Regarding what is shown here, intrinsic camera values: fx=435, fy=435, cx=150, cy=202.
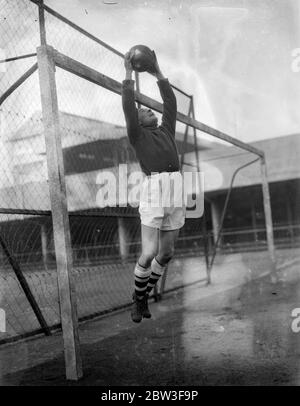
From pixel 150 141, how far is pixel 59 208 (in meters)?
0.85

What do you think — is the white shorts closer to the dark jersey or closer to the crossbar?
the dark jersey

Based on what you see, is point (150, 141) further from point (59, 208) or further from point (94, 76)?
point (59, 208)

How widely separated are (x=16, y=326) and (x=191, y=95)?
3942 mm

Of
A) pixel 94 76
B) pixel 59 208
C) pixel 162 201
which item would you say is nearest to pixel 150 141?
pixel 162 201

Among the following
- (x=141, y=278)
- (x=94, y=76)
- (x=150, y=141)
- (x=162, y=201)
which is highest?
(x=94, y=76)

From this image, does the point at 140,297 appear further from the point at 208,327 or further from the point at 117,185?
the point at 117,185

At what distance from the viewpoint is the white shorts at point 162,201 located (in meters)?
3.11

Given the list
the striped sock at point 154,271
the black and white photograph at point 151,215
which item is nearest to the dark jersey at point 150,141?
the black and white photograph at point 151,215

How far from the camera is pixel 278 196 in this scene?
20734 millimetres

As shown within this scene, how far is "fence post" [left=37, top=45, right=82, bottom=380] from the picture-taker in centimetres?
277

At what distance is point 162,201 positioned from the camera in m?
3.13

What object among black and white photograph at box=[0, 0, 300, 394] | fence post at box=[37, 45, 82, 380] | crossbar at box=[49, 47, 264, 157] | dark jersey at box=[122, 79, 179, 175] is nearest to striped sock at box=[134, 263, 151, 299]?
black and white photograph at box=[0, 0, 300, 394]

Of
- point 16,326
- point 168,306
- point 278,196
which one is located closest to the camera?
point 16,326
